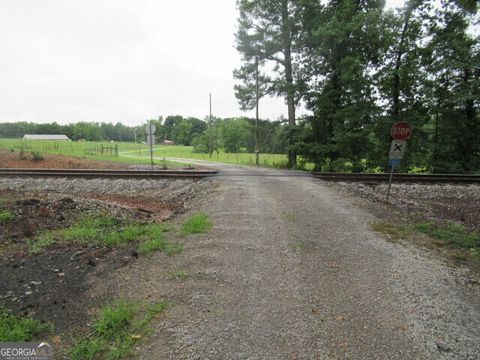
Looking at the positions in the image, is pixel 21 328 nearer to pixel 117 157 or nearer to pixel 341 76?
pixel 341 76

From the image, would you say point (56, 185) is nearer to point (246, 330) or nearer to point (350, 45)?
point (246, 330)

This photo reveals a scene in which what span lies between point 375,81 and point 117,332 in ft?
56.4

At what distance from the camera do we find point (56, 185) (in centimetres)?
1047

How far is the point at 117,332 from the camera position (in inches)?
110

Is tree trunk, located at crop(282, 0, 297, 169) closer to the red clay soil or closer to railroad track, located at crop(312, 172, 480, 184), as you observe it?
railroad track, located at crop(312, 172, 480, 184)

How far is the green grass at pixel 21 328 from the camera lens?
273 centimetres

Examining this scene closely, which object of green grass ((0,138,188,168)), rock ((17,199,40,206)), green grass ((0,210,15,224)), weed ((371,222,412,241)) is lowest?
weed ((371,222,412,241))

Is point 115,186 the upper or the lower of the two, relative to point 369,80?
lower

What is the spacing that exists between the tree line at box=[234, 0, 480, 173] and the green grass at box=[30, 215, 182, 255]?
42.5 feet

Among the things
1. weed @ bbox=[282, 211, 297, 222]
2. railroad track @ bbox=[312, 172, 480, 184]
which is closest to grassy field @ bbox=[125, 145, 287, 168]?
railroad track @ bbox=[312, 172, 480, 184]

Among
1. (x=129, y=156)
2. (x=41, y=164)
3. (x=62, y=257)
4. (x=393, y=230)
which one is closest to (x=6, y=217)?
(x=62, y=257)

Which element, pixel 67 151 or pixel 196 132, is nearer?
pixel 67 151

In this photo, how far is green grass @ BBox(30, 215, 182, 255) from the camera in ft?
16.3

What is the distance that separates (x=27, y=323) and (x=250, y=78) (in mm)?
19556
